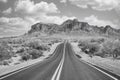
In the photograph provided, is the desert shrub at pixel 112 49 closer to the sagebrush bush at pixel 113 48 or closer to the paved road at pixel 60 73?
the sagebrush bush at pixel 113 48

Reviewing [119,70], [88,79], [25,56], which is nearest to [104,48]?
[25,56]

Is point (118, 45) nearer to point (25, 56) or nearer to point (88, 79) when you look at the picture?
point (25, 56)

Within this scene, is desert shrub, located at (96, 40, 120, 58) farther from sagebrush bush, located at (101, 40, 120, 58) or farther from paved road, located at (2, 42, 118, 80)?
paved road, located at (2, 42, 118, 80)

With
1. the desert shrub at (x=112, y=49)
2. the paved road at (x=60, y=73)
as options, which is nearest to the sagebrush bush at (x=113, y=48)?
the desert shrub at (x=112, y=49)

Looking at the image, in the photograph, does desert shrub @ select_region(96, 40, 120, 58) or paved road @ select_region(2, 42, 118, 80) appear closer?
paved road @ select_region(2, 42, 118, 80)

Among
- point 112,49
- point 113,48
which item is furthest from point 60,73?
point 112,49

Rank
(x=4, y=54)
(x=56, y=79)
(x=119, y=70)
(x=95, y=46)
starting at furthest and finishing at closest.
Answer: (x=95, y=46), (x=4, y=54), (x=119, y=70), (x=56, y=79)

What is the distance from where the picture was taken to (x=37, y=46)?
162ft

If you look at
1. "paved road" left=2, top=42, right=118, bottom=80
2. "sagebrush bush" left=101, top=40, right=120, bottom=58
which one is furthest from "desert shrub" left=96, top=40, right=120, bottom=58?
"paved road" left=2, top=42, right=118, bottom=80

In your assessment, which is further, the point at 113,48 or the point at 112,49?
the point at 112,49

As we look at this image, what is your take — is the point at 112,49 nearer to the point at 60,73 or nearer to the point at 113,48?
the point at 113,48

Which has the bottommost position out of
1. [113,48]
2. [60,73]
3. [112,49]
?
[112,49]

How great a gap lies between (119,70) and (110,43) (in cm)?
2857

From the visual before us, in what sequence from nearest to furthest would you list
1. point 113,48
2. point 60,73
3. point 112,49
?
point 60,73, point 113,48, point 112,49
